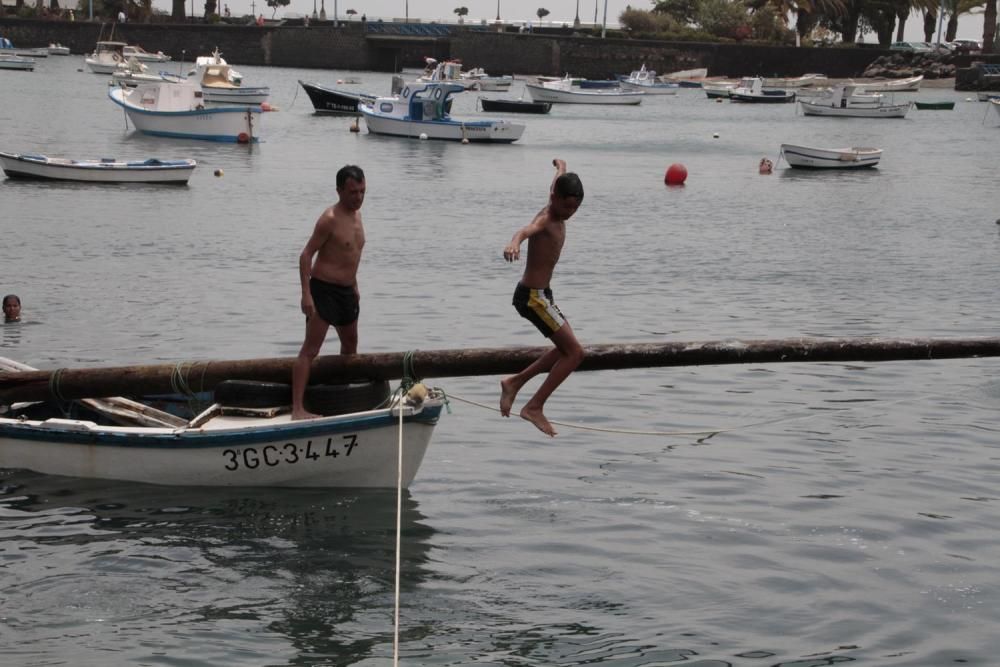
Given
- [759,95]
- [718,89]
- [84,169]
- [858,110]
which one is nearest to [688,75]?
[718,89]

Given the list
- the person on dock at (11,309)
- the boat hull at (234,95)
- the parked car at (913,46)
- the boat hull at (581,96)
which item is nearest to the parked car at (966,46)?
the parked car at (913,46)

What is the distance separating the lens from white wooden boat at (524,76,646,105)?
103 m

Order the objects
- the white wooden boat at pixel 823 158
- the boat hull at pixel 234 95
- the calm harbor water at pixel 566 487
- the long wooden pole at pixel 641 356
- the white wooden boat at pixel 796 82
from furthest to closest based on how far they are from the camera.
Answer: the white wooden boat at pixel 796 82
the boat hull at pixel 234 95
the white wooden boat at pixel 823 158
the long wooden pole at pixel 641 356
the calm harbor water at pixel 566 487

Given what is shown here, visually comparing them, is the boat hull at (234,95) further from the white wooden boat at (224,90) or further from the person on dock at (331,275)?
the person on dock at (331,275)

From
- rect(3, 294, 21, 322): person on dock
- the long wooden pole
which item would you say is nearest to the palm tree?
rect(3, 294, 21, 322): person on dock

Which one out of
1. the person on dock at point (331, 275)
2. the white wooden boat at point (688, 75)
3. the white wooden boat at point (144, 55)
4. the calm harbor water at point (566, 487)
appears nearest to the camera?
the calm harbor water at point (566, 487)

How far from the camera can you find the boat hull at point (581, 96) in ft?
337

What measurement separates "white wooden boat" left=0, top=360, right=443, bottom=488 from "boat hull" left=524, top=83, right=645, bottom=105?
9090 centimetres

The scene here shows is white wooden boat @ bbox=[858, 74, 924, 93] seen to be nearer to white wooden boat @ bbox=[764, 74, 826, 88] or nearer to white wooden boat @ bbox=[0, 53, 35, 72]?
white wooden boat @ bbox=[764, 74, 826, 88]

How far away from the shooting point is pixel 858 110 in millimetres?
94438

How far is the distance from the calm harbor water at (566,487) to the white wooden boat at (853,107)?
61.0m

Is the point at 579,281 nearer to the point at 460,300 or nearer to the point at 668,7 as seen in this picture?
the point at 460,300

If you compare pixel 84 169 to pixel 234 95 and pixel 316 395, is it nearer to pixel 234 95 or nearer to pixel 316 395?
pixel 316 395

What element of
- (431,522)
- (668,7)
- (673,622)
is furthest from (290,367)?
(668,7)
